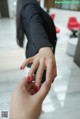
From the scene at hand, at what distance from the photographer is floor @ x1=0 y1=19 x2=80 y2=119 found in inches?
74.1

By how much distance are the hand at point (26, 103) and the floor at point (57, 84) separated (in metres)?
1.39

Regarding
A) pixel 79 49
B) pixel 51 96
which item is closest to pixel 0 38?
pixel 79 49

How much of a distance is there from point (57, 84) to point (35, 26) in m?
1.76

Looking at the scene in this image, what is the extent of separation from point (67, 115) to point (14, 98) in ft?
4.91

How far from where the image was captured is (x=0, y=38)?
15.3 feet

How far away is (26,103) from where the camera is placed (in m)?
0.46

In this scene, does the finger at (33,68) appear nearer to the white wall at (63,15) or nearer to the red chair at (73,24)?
the red chair at (73,24)

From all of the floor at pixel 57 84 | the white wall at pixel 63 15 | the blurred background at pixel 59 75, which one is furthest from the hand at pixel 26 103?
the white wall at pixel 63 15

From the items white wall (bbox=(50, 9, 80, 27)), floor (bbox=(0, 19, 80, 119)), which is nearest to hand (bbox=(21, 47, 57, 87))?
floor (bbox=(0, 19, 80, 119))

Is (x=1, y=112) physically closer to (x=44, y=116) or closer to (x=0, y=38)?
(x=44, y=116)

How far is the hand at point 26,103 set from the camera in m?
0.45

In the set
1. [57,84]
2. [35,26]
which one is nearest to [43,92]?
[35,26]

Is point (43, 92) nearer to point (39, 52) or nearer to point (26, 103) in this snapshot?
point (26, 103)

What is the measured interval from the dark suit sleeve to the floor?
1259mm
